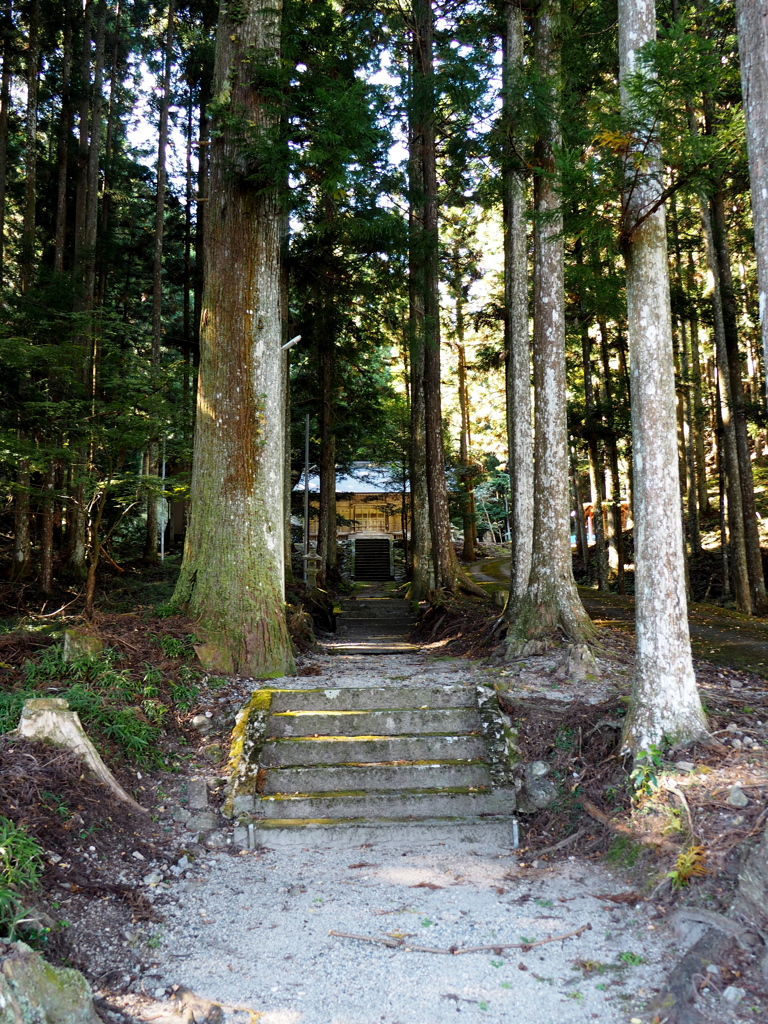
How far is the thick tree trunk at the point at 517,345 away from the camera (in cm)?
1029

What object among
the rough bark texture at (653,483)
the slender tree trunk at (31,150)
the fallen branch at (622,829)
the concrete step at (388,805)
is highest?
the slender tree trunk at (31,150)

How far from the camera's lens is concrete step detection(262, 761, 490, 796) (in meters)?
5.39

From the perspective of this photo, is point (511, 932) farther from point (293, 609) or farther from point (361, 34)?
point (361, 34)

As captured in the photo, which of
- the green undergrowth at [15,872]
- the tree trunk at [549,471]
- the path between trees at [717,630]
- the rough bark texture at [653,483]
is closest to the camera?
the green undergrowth at [15,872]

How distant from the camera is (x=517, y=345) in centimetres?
1134

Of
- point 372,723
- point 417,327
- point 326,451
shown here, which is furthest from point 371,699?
point 326,451

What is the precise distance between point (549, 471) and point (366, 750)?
15.0 ft

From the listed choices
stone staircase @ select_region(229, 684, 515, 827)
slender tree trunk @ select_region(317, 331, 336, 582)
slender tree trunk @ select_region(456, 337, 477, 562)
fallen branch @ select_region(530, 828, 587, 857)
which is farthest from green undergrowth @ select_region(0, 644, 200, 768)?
slender tree trunk @ select_region(456, 337, 477, 562)

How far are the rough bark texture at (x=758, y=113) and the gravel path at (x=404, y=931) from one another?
10.9 feet

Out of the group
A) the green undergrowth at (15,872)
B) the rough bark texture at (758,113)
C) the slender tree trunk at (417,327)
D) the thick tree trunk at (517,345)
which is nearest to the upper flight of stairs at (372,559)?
the slender tree trunk at (417,327)

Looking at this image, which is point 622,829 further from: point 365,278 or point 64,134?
point 64,134

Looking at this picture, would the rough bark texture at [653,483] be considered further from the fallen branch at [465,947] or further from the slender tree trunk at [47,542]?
the slender tree trunk at [47,542]

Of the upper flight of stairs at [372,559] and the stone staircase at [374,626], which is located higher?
the upper flight of stairs at [372,559]

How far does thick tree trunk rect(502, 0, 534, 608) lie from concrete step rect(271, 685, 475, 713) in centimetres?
381
